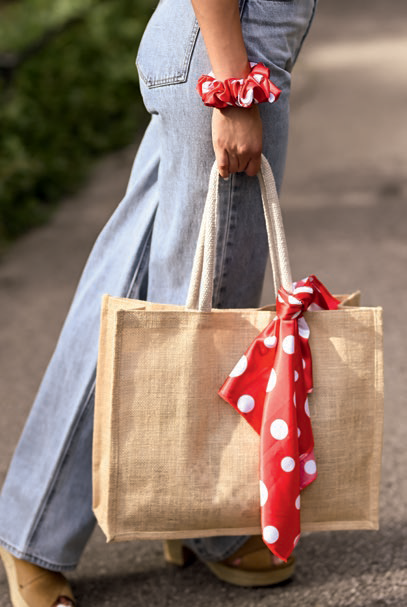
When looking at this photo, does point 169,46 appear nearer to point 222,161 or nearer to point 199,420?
point 222,161

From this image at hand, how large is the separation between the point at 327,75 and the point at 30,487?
7631 millimetres

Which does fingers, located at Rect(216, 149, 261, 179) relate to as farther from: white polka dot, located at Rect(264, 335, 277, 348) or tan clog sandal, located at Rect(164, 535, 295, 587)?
tan clog sandal, located at Rect(164, 535, 295, 587)

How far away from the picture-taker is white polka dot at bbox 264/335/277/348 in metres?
1.89

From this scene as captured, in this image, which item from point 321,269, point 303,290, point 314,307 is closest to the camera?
point 303,290

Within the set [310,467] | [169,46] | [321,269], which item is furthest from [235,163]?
[321,269]

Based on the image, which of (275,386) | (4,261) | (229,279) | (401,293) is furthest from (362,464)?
(4,261)

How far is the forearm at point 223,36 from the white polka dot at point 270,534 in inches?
33.6

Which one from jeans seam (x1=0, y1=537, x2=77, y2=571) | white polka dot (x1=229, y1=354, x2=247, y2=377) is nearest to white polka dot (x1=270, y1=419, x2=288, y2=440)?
white polka dot (x1=229, y1=354, x2=247, y2=377)

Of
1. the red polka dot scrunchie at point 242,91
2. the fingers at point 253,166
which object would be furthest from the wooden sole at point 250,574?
the red polka dot scrunchie at point 242,91

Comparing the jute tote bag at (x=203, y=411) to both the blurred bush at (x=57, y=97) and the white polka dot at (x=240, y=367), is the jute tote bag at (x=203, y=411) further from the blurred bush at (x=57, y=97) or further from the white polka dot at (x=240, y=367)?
the blurred bush at (x=57, y=97)

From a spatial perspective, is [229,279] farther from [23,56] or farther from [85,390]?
[23,56]

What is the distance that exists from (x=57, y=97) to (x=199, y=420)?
4830 millimetres

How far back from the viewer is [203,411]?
6.22 feet

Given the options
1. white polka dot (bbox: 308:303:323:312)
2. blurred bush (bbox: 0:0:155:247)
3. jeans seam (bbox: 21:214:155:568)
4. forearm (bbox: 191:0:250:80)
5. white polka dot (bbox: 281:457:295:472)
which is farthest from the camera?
blurred bush (bbox: 0:0:155:247)
